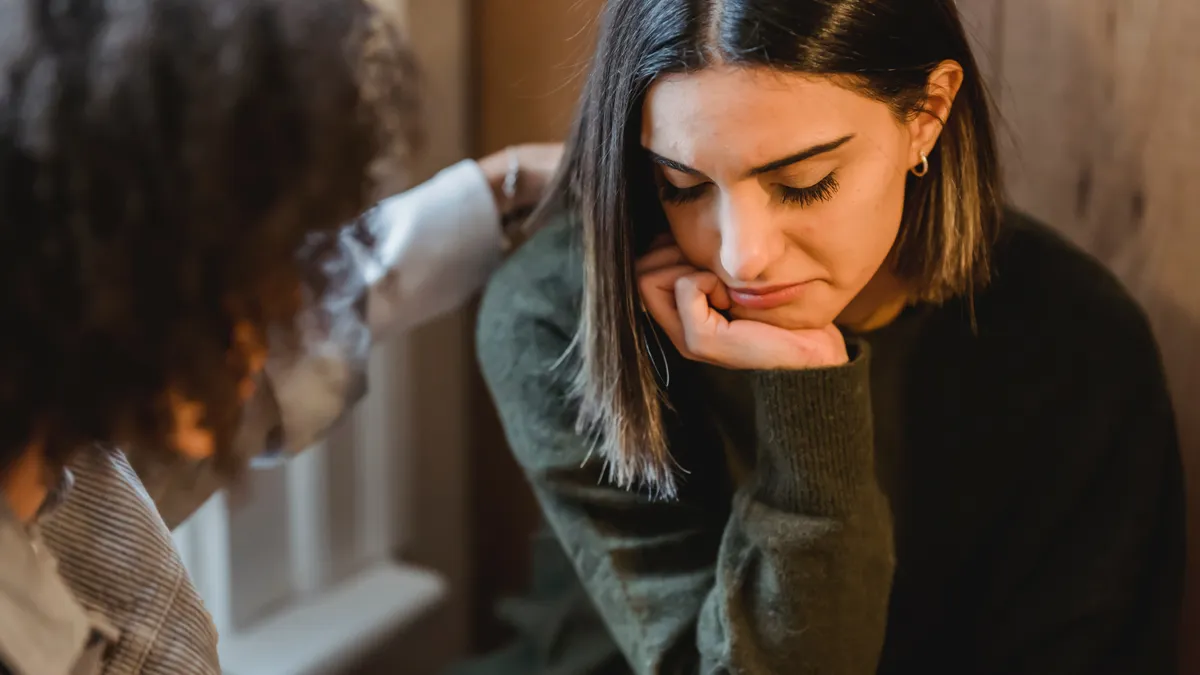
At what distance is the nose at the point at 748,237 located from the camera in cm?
70

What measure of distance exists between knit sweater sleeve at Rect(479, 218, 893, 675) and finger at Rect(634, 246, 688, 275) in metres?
0.09

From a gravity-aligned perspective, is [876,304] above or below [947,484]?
above

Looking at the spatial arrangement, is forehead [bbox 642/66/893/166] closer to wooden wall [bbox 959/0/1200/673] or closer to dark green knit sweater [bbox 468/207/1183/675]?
dark green knit sweater [bbox 468/207/1183/675]

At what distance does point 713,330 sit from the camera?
766 mm

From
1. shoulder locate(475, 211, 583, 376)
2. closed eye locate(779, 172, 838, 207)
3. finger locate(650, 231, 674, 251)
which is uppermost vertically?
closed eye locate(779, 172, 838, 207)

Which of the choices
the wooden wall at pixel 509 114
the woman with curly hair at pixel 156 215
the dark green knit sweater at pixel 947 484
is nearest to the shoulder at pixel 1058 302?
the dark green knit sweater at pixel 947 484

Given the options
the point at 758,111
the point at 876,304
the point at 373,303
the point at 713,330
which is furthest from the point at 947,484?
the point at 373,303

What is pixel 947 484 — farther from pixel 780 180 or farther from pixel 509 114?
pixel 509 114

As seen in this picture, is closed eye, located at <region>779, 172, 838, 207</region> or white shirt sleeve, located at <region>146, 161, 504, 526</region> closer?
closed eye, located at <region>779, 172, 838, 207</region>

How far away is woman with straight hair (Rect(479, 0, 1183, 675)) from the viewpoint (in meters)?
0.70

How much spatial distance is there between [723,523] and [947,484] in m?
0.18

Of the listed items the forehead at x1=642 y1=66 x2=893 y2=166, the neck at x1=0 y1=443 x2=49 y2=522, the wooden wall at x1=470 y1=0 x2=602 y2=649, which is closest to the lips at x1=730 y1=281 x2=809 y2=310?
the forehead at x1=642 y1=66 x2=893 y2=166

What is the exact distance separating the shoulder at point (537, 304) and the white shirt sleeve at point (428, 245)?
63mm

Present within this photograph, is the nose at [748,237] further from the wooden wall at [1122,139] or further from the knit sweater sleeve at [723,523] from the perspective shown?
the wooden wall at [1122,139]
